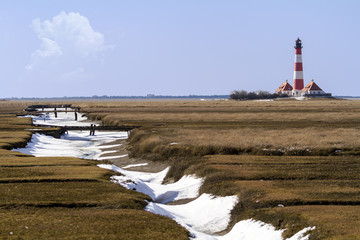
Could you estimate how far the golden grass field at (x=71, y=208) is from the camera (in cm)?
2025

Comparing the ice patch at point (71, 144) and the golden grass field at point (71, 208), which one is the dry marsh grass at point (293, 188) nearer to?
the golden grass field at point (71, 208)

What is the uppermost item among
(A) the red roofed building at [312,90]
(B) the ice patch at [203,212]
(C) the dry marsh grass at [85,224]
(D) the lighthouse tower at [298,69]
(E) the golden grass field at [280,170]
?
(D) the lighthouse tower at [298,69]

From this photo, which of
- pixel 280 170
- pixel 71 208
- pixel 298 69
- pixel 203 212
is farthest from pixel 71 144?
pixel 298 69

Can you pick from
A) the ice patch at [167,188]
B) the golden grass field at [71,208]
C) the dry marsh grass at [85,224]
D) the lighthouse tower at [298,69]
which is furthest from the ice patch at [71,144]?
the lighthouse tower at [298,69]

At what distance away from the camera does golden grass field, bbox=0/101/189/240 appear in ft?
66.4

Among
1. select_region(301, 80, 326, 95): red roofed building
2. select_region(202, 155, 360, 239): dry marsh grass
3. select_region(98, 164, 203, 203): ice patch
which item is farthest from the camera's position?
select_region(301, 80, 326, 95): red roofed building

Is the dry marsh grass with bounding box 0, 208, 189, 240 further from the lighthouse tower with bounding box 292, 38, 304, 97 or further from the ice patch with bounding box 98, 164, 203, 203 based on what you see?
the lighthouse tower with bounding box 292, 38, 304, 97

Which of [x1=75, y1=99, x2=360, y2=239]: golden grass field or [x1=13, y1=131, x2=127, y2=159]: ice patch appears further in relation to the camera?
[x1=13, y1=131, x2=127, y2=159]: ice patch

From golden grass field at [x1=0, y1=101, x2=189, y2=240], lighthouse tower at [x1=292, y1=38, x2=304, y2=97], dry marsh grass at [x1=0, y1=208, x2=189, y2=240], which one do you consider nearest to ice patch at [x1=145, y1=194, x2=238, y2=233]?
golden grass field at [x1=0, y1=101, x2=189, y2=240]

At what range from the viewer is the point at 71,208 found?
24.7 meters

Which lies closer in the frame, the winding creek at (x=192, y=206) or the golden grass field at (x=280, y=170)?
the golden grass field at (x=280, y=170)

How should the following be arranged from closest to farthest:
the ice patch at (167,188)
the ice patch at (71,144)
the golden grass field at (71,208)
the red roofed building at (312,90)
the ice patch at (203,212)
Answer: the golden grass field at (71,208)
the ice patch at (203,212)
the ice patch at (167,188)
the ice patch at (71,144)
the red roofed building at (312,90)

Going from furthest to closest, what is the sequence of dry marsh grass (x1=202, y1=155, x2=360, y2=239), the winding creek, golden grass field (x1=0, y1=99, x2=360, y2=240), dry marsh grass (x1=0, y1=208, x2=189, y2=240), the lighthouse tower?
the lighthouse tower
the winding creek
golden grass field (x1=0, y1=99, x2=360, y2=240)
dry marsh grass (x1=202, y1=155, x2=360, y2=239)
dry marsh grass (x1=0, y1=208, x2=189, y2=240)

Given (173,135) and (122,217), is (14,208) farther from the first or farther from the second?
(173,135)
